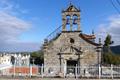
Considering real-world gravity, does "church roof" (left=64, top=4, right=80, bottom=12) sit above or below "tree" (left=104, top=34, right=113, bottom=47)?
above

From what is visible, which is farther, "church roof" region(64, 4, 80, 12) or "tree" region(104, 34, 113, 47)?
"tree" region(104, 34, 113, 47)

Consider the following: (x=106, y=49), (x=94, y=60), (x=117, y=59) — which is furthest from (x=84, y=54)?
(x=106, y=49)

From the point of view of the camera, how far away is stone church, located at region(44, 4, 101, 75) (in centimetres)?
4344

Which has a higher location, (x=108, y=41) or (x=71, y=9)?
(x=71, y=9)

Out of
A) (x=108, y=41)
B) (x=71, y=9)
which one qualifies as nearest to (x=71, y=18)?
(x=71, y=9)

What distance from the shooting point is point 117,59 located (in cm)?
6788

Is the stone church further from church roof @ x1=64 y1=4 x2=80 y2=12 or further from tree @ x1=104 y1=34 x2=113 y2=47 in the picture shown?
tree @ x1=104 y1=34 x2=113 y2=47

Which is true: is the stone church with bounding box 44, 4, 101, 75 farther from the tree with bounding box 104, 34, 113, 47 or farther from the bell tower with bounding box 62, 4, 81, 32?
the tree with bounding box 104, 34, 113, 47

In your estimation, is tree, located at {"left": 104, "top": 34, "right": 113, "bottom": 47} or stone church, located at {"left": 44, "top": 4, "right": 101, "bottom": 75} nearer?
stone church, located at {"left": 44, "top": 4, "right": 101, "bottom": 75}

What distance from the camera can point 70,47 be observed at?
44.1 meters

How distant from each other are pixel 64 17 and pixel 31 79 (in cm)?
1760

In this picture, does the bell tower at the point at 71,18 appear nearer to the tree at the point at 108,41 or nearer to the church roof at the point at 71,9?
the church roof at the point at 71,9

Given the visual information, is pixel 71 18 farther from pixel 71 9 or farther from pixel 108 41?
pixel 108 41

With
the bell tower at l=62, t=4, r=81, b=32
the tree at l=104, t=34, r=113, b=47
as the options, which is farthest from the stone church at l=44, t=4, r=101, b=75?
the tree at l=104, t=34, r=113, b=47
